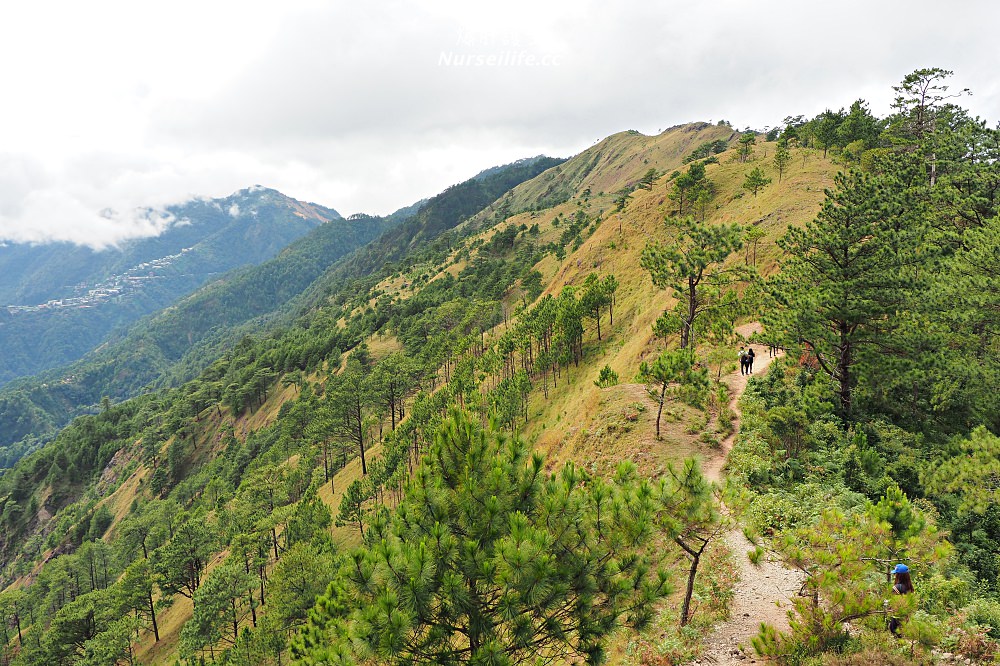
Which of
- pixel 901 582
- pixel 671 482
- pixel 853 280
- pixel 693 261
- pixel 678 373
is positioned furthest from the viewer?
pixel 693 261

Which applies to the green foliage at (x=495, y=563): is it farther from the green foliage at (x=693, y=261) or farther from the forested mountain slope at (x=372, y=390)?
the green foliage at (x=693, y=261)

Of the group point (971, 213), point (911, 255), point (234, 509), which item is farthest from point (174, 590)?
point (971, 213)

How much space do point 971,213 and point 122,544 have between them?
9696 centimetres

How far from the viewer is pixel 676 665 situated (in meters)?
10.1

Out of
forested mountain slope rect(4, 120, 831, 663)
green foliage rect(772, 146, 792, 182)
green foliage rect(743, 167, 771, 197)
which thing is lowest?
forested mountain slope rect(4, 120, 831, 663)

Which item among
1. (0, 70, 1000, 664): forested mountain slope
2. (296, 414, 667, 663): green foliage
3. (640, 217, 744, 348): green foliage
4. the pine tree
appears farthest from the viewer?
(640, 217, 744, 348): green foliage

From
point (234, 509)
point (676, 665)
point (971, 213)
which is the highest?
point (971, 213)

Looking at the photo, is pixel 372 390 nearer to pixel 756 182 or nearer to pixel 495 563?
pixel 495 563

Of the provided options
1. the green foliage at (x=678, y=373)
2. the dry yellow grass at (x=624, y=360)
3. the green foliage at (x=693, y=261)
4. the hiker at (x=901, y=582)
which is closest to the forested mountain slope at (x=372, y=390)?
the dry yellow grass at (x=624, y=360)

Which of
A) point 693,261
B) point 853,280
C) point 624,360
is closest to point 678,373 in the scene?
point 853,280

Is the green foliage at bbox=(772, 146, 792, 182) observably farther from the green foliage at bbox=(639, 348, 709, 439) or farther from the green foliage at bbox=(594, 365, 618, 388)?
the green foliage at bbox=(639, 348, 709, 439)

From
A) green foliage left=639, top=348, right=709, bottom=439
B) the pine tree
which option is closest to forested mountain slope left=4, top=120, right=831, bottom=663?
green foliage left=639, top=348, right=709, bottom=439

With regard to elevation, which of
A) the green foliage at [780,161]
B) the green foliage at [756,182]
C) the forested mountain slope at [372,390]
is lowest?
the forested mountain slope at [372,390]

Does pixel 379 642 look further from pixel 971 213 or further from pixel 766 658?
pixel 971 213
